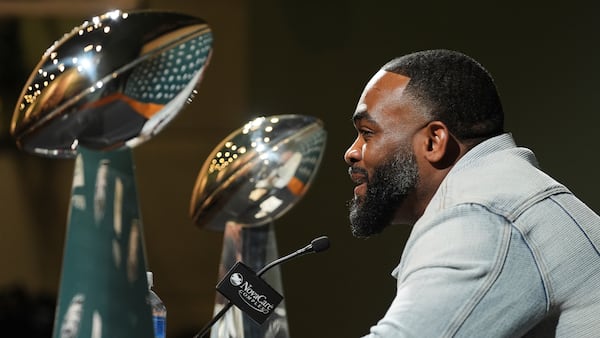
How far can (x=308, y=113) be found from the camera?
2.97 m

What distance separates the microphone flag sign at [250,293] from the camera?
142 centimetres

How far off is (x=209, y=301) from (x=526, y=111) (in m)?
1.21

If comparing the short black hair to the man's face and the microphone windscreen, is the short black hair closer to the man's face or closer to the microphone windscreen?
the man's face

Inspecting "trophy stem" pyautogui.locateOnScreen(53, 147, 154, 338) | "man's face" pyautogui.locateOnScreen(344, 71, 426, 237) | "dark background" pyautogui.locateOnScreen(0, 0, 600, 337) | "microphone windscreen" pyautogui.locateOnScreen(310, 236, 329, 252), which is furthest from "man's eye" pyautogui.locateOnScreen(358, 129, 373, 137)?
"dark background" pyautogui.locateOnScreen(0, 0, 600, 337)

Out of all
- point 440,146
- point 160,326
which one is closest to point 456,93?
point 440,146

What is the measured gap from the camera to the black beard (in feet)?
4.58

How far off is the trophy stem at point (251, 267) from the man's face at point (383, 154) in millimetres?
244

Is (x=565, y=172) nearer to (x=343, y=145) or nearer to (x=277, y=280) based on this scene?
(x=343, y=145)

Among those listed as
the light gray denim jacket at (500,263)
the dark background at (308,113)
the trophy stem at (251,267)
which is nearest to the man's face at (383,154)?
the light gray denim jacket at (500,263)

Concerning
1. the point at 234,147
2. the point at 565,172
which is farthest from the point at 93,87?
the point at 565,172

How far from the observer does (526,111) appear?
2775 millimetres

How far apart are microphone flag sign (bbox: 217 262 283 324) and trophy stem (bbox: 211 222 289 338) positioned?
17 cm

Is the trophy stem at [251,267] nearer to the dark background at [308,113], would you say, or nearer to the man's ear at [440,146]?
the man's ear at [440,146]

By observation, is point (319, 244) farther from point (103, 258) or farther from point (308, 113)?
point (308, 113)
